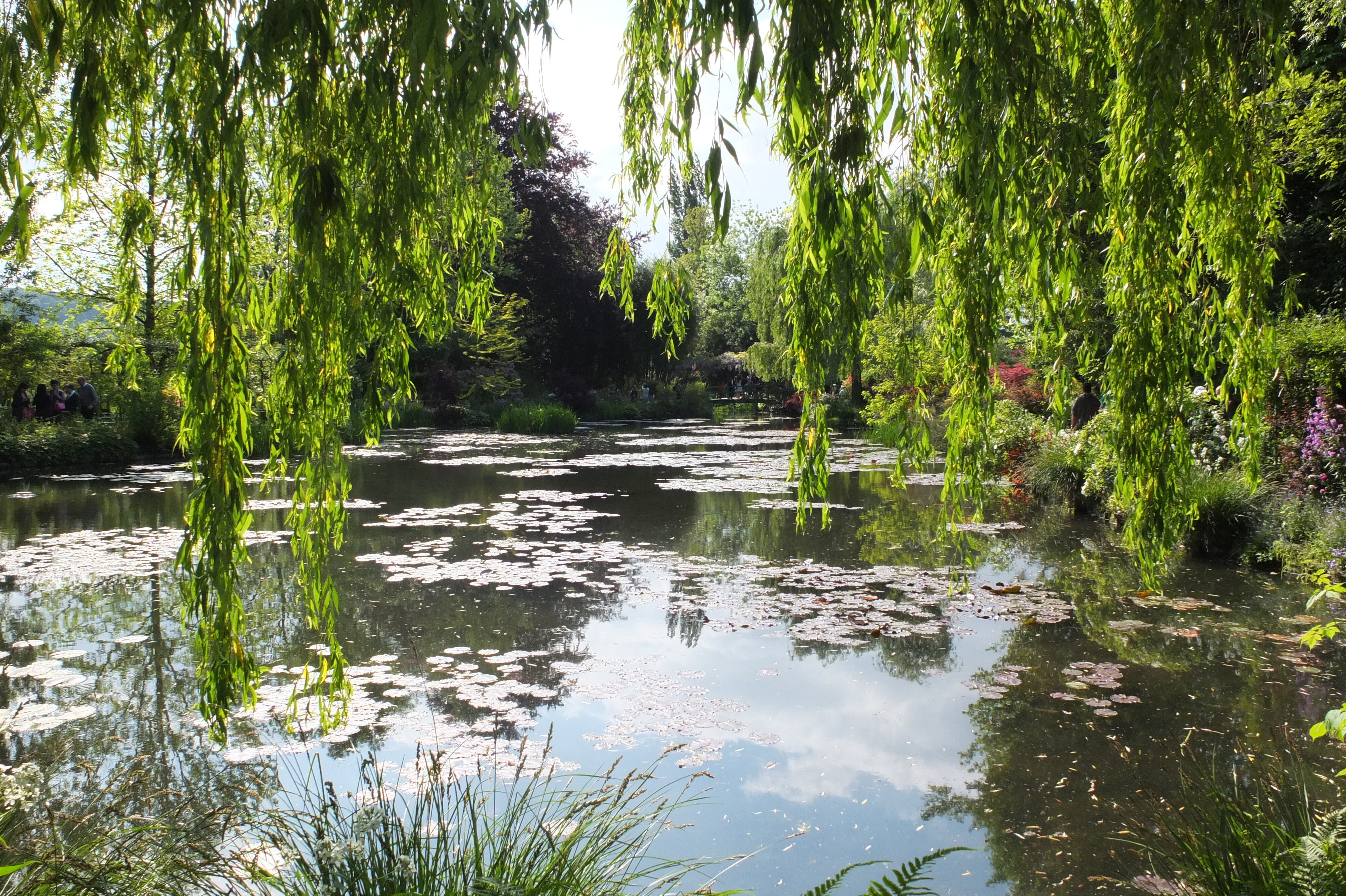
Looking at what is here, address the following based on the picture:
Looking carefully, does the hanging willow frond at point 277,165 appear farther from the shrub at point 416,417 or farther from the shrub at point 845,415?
the shrub at point 845,415

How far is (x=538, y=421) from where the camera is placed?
2369 cm

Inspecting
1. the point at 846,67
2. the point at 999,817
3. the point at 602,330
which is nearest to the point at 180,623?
the point at 999,817

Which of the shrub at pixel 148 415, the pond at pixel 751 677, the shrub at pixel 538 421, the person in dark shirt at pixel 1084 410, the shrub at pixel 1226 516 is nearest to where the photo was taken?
the pond at pixel 751 677

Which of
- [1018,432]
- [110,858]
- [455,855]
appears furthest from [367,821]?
[1018,432]

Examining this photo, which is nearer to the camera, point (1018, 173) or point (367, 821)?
point (367, 821)

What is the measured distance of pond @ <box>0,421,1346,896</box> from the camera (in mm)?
3260

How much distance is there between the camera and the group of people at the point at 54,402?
15422mm

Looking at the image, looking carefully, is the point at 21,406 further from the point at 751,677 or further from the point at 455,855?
the point at 455,855

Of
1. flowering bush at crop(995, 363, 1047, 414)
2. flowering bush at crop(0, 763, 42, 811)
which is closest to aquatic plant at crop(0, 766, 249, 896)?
flowering bush at crop(0, 763, 42, 811)

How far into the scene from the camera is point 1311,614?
571 cm

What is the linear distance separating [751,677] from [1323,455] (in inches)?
213

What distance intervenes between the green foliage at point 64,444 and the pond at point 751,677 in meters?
6.21

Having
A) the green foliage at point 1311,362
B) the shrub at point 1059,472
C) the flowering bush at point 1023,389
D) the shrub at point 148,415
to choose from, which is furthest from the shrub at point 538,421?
the green foliage at point 1311,362

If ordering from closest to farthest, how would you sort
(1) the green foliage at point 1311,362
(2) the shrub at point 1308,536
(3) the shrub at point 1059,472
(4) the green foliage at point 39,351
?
(2) the shrub at point 1308,536
(1) the green foliage at point 1311,362
(3) the shrub at point 1059,472
(4) the green foliage at point 39,351
